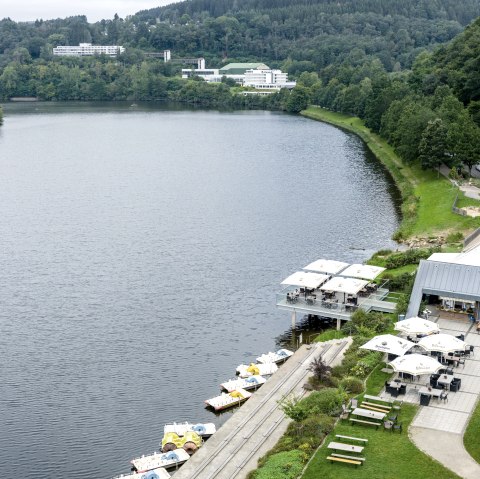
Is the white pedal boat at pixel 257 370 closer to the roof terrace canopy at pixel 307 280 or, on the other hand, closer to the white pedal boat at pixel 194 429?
the white pedal boat at pixel 194 429

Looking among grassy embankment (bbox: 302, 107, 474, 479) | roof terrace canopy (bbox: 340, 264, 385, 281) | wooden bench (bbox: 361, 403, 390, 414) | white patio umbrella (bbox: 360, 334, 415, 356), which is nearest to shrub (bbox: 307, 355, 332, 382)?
grassy embankment (bbox: 302, 107, 474, 479)

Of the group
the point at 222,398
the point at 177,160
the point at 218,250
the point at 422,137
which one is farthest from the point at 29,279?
the point at 177,160

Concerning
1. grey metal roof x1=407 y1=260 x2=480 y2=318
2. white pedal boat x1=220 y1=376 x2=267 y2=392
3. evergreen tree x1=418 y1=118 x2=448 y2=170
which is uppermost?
evergreen tree x1=418 y1=118 x2=448 y2=170

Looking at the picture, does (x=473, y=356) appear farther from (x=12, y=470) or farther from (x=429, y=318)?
(x=12, y=470)

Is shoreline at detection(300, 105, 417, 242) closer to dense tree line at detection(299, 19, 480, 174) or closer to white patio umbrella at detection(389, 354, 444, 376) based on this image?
dense tree line at detection(299, 19, 480, 174)

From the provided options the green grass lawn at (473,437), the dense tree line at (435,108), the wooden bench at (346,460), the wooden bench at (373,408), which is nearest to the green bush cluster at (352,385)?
the wooden bench at (373,408)
